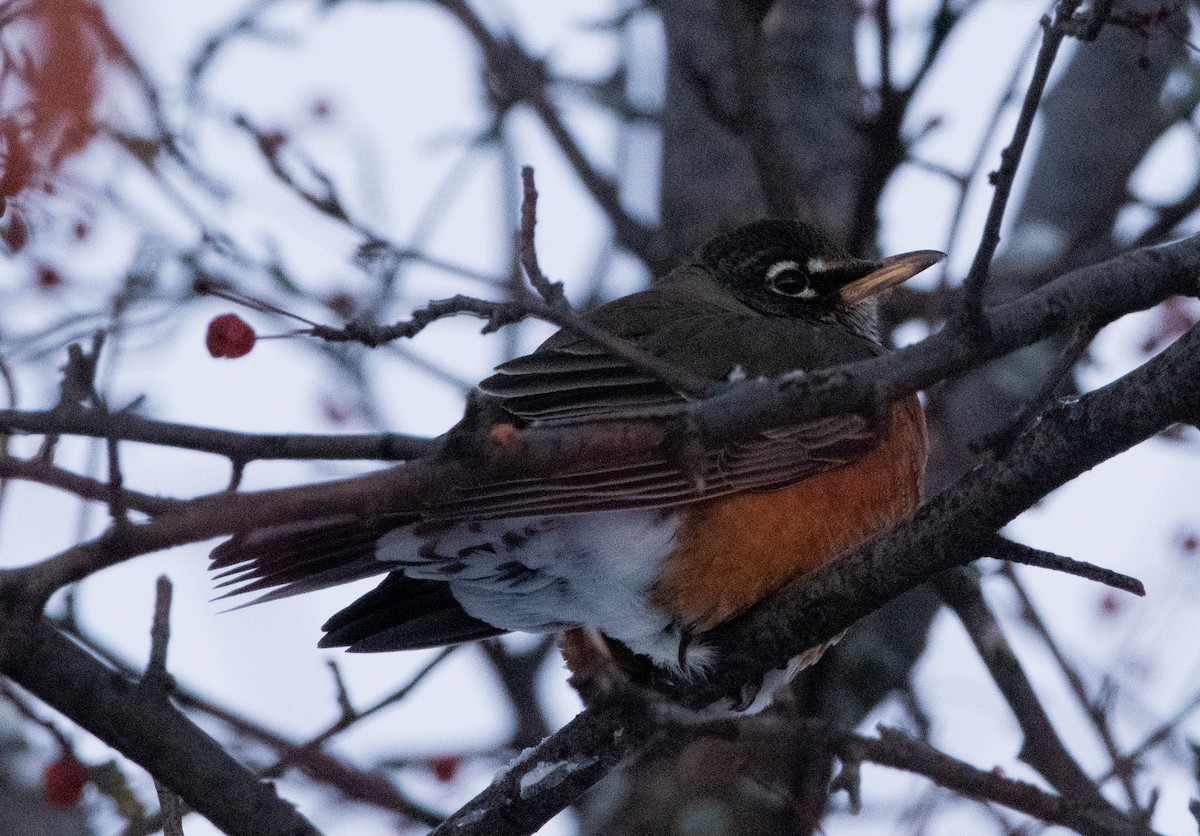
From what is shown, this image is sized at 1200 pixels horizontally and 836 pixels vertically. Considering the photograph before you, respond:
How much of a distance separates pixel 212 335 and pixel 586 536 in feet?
3.72

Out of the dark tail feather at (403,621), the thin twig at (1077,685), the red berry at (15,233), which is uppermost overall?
the red berry at (15,233)

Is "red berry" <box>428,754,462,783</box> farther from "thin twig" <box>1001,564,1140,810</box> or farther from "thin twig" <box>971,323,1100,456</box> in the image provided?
"thin twig" <box>971,323,1100,456</box>

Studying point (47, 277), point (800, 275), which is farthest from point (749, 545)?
point (47, 277)

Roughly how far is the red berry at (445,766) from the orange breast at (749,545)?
216 centimetres

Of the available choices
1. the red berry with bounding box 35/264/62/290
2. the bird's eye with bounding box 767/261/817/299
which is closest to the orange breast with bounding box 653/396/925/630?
the bird's eye with bounding box 767/261/817/299

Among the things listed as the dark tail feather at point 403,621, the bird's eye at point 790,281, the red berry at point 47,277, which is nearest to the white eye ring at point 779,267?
the bird's eye at point 790,281

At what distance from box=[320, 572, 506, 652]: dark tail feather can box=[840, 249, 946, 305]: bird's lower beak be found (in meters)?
1.86

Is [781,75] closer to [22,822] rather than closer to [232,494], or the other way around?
[22,822]

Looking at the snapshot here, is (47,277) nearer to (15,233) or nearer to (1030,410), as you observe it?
(15,233)

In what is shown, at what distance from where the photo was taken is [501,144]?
23.8 ft

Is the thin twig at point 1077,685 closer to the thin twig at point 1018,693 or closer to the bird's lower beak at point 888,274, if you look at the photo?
the thin twig at point 1018,693

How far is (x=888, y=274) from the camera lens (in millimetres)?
5094

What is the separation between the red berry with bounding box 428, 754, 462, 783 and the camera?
Answer: 18.5 feet

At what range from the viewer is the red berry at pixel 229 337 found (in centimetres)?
305
